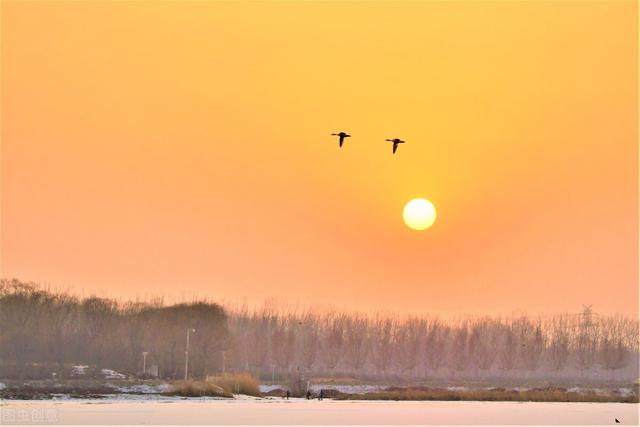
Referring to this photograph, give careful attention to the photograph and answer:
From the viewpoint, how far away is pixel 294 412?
43844 millimetres

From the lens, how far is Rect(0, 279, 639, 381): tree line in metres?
78.8

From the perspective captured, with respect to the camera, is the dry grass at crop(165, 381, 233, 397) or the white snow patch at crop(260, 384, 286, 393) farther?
the white snow patch at crop(260, 384, 286, 393)

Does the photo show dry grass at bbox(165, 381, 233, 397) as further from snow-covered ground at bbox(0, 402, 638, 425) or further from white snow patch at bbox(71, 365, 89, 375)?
white snow patch at bbox(71, 365, 89, 375)

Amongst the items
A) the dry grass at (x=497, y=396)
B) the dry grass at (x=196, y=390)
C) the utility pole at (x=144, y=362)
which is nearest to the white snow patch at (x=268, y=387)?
the dry grass at (x=497, y=396)

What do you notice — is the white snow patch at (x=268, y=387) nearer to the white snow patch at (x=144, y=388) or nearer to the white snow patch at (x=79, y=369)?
the white snow patch at (x=144, y=388)

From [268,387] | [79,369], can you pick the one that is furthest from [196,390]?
[79,369]

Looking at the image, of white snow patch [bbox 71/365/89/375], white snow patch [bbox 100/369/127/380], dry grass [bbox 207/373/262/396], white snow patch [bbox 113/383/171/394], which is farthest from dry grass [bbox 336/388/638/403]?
white snow patch [bbox 71/365/89/375]

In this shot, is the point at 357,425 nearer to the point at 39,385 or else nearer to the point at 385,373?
the point at 39,385

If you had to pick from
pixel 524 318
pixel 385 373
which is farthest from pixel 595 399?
pixel 524 318

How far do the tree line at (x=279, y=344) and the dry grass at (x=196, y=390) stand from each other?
13174mm

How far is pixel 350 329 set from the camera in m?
114

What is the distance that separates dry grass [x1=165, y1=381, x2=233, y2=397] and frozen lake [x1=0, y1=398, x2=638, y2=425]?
1852mm

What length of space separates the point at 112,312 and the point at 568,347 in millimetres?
46508

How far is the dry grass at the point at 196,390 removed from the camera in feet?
181
